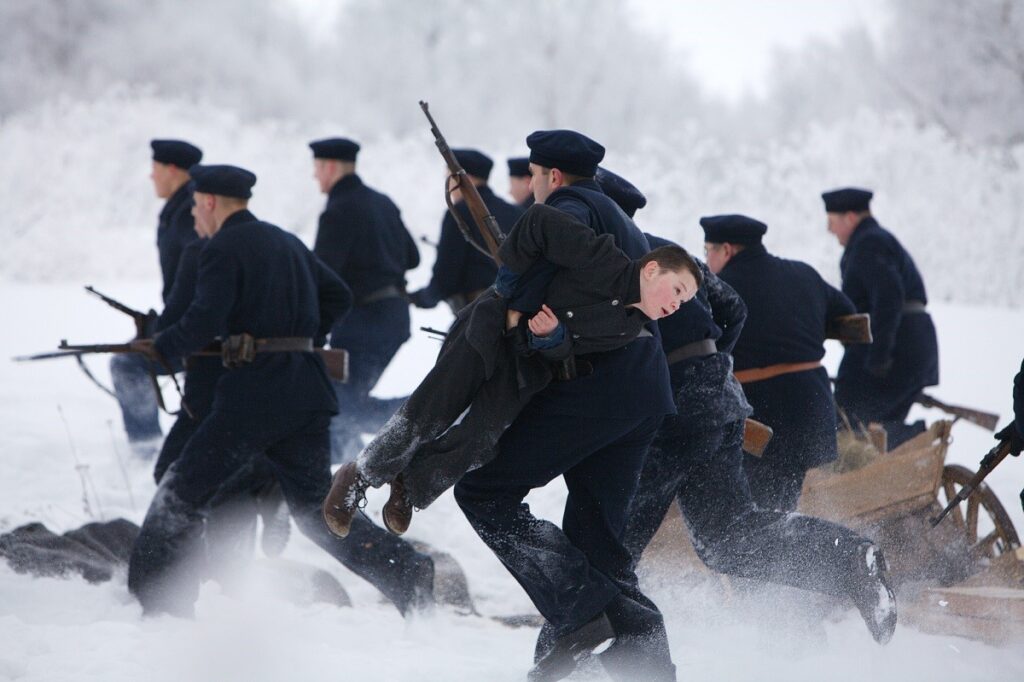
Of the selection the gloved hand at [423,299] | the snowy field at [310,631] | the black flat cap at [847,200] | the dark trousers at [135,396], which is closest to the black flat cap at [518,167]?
the gloved hand at [423,299]

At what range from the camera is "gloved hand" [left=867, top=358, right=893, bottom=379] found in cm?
633

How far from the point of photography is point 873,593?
13.0ft

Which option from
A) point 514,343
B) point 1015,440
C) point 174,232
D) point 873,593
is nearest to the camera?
point 514,343

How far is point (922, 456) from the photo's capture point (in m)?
4.61

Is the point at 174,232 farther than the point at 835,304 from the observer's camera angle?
Yes

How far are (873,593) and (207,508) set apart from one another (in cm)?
255

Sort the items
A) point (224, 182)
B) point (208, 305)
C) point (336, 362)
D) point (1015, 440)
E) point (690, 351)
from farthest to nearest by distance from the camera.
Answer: point (336, 362), point (224, 182), point (208, 305), point (690, 351), point (1015, 440)

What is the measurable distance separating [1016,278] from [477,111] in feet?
47.0

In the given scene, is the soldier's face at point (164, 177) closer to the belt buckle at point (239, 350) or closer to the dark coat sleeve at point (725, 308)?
the belt buckle at point (239, 350)

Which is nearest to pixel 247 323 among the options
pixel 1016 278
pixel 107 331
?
pixel 107 331

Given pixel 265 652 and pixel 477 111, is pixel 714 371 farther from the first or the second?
pixel 477 111

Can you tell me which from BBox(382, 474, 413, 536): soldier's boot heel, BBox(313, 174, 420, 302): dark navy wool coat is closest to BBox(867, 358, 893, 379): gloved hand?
BBox(313, 174, 420, 302): dark navy wool coat

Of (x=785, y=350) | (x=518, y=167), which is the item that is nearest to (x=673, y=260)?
(x=785, y=350)

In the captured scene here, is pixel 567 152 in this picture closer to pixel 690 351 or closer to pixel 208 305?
pixel 690 351
